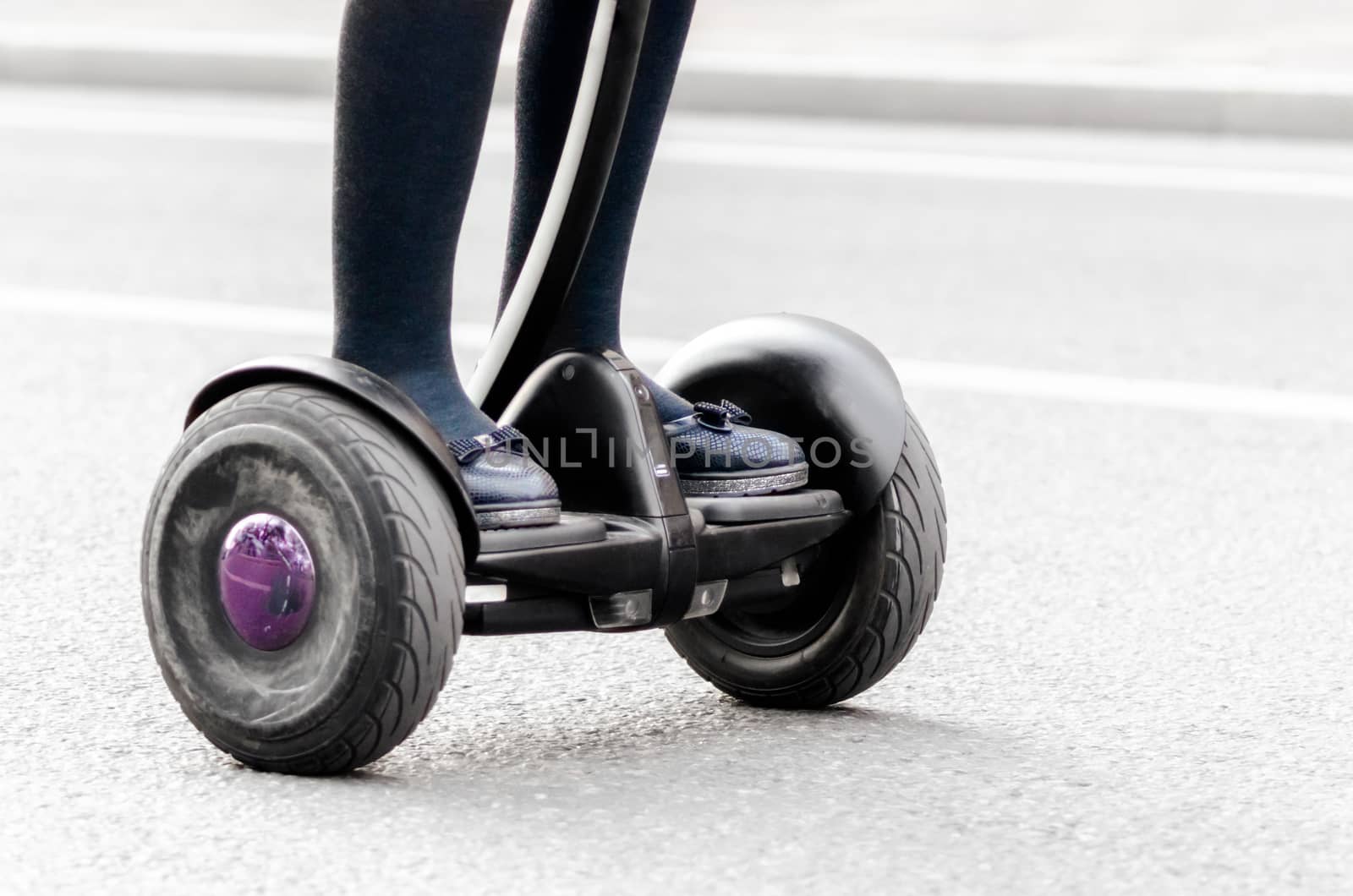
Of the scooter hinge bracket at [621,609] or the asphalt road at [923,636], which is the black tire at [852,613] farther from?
the scooter hinge bracket at [621,609]

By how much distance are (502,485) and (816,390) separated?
0.49 metres

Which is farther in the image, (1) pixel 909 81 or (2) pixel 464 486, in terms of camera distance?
(1) pixel 909 81

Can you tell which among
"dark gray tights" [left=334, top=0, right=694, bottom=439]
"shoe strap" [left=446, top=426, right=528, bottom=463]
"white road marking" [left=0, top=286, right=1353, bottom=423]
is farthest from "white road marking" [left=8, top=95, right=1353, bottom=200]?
"shoe strap" [left=446, top=426, right=528, bottom=463]

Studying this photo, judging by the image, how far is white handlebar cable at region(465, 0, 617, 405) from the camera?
2.50 meters

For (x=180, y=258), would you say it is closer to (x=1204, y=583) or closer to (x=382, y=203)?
(x=1204, y=583)

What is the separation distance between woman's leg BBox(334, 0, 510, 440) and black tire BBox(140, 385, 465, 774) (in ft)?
0.45

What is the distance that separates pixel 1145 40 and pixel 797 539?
366 inches

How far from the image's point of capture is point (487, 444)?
8.23ft

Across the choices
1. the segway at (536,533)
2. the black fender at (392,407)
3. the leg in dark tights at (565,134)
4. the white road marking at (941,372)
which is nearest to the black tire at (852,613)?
the segway at (536,533)

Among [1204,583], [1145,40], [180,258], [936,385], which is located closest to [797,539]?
[1204,583]

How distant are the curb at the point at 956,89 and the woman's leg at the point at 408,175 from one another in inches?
313

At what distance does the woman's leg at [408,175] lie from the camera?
2393 mm

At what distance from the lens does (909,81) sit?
1039 cm

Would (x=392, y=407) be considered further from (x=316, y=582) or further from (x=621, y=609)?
(x=621, y=609)
